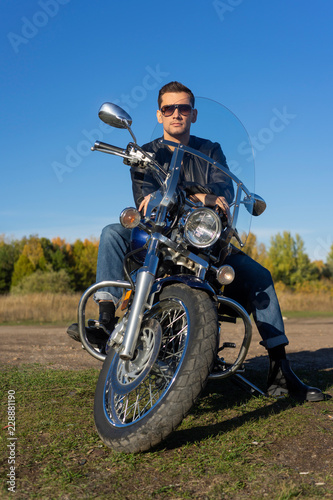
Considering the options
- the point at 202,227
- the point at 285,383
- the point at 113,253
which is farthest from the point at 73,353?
the point at 202,227

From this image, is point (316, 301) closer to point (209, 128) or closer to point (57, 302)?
point (57, 302)

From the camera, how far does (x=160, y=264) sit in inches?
109

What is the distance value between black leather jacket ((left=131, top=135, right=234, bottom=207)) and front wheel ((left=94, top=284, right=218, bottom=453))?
2.44 ft

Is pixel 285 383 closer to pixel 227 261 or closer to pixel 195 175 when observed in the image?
pixel 227 261

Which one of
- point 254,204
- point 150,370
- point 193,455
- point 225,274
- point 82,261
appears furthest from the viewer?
point 82,261

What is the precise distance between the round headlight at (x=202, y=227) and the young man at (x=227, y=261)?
0.34 m

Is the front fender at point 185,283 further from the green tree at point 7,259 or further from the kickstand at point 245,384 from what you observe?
the green tree at point 7,259

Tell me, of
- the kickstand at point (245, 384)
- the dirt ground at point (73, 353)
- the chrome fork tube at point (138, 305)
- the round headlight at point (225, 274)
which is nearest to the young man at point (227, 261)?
the kickstand at point (245, 384)

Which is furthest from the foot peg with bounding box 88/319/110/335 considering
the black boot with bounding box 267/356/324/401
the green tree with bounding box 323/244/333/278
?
the green tree with bounding box 323/244/333/278

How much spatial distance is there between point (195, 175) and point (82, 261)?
51.3 metres

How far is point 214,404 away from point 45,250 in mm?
51079

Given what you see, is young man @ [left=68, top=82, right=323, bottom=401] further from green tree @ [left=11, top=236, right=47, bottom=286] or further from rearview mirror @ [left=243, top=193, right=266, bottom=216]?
green tree @ [left=11, top=236, right=47, bottom=286]

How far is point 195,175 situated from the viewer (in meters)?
3.06

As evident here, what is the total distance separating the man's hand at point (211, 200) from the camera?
2938mm
